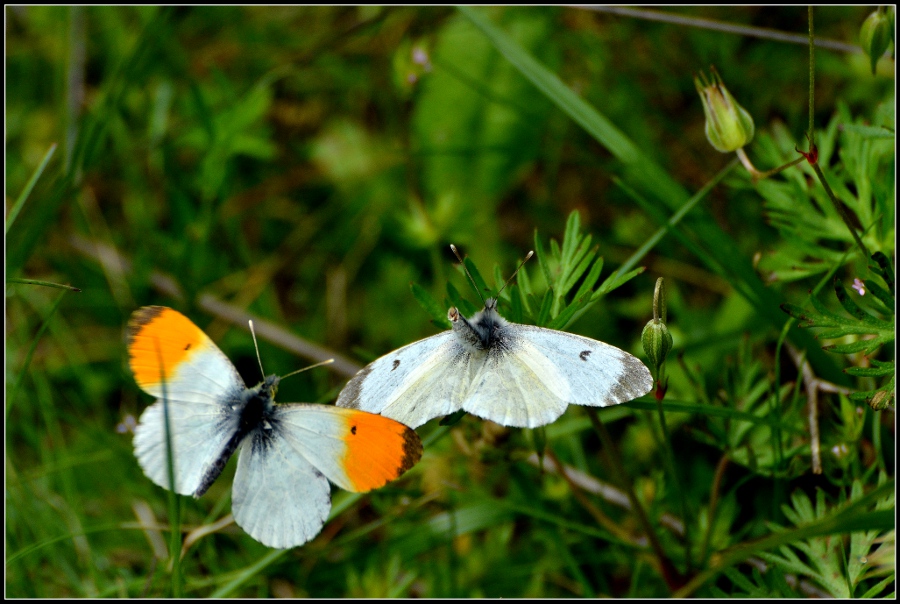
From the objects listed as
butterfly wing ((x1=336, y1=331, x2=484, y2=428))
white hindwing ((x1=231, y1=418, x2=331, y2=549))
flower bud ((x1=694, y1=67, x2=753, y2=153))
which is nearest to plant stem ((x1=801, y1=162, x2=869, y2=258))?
flower bud ((x1=694, y1=67, x2=753, y2=153))

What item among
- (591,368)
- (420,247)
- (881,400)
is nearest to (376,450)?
(591,368)

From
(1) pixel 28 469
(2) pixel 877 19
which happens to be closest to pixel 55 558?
(1) pixel 28 469

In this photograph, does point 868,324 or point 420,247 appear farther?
point 420,247

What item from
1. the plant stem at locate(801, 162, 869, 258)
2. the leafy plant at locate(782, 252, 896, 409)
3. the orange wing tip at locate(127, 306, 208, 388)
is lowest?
the orange wing tip at locate(127, 306, 208, 388)

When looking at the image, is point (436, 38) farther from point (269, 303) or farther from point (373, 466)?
point (373, 466)

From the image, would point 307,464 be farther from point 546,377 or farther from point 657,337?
point 657,337

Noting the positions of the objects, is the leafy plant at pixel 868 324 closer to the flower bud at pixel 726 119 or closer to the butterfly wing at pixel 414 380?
the flower bud at pixel 726 119

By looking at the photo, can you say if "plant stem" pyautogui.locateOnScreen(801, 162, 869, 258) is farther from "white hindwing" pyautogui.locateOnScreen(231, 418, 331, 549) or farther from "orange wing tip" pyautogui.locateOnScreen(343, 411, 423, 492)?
"white hindwing" pyautogui.locateOnScreen(231, 418, 331, 549)
